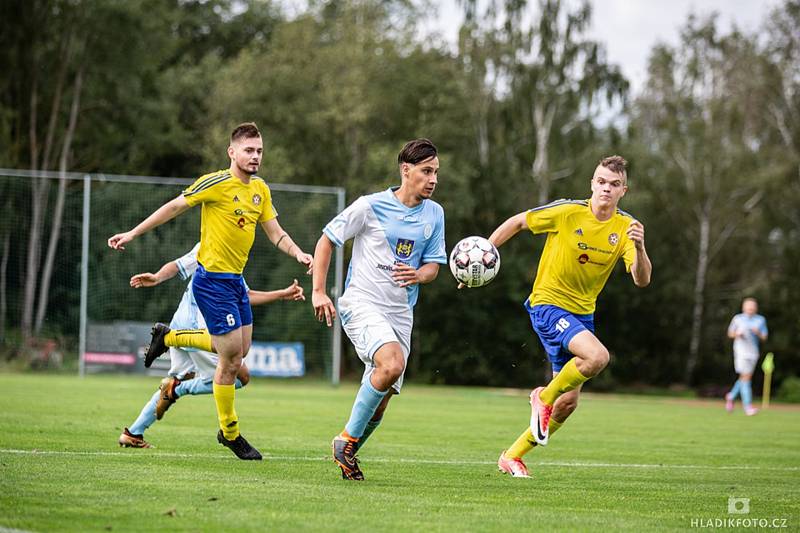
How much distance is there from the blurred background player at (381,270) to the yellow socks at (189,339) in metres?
1.92

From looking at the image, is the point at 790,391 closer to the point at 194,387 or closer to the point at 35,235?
the point at 35,235

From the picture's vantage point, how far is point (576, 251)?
8672 mm

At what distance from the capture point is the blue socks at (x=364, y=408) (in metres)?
7.59

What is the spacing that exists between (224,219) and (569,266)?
271 cm

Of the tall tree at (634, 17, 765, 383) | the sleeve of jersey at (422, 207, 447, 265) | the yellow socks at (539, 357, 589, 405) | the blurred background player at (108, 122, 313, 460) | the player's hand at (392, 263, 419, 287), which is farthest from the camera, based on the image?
the tall tree at (634, 17, 765, 383)

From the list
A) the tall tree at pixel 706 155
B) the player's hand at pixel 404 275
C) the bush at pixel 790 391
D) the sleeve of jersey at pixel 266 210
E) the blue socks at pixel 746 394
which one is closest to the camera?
the player's hand at pixel 404 275

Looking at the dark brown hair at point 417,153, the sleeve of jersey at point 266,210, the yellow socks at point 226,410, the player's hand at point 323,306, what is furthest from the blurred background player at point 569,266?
the yellow socks at point 226,410

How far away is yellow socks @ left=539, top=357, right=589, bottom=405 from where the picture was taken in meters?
8.19

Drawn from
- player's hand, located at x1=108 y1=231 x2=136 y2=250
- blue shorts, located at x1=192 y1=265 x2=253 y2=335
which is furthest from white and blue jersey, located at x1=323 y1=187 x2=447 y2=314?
player's hand, located at x1=108 y1=231 x2=136 y2=250

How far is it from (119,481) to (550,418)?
3287 millimetres

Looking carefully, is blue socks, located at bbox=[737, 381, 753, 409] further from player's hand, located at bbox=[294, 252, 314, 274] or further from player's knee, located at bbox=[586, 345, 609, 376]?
player's hand, located at bbox=[294, 252, 314, 274]

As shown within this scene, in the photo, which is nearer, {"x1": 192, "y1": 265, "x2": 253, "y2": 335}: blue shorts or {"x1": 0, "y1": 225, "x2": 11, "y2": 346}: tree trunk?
{"x1": 192, "y1": 265, "x2": 253, "y2": 335}: blue shorts

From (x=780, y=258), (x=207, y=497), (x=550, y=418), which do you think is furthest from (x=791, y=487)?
Answer: (x=780, y=258)

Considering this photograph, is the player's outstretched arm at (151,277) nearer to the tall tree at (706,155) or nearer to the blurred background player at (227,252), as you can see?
the blurred background player at (227,252)
